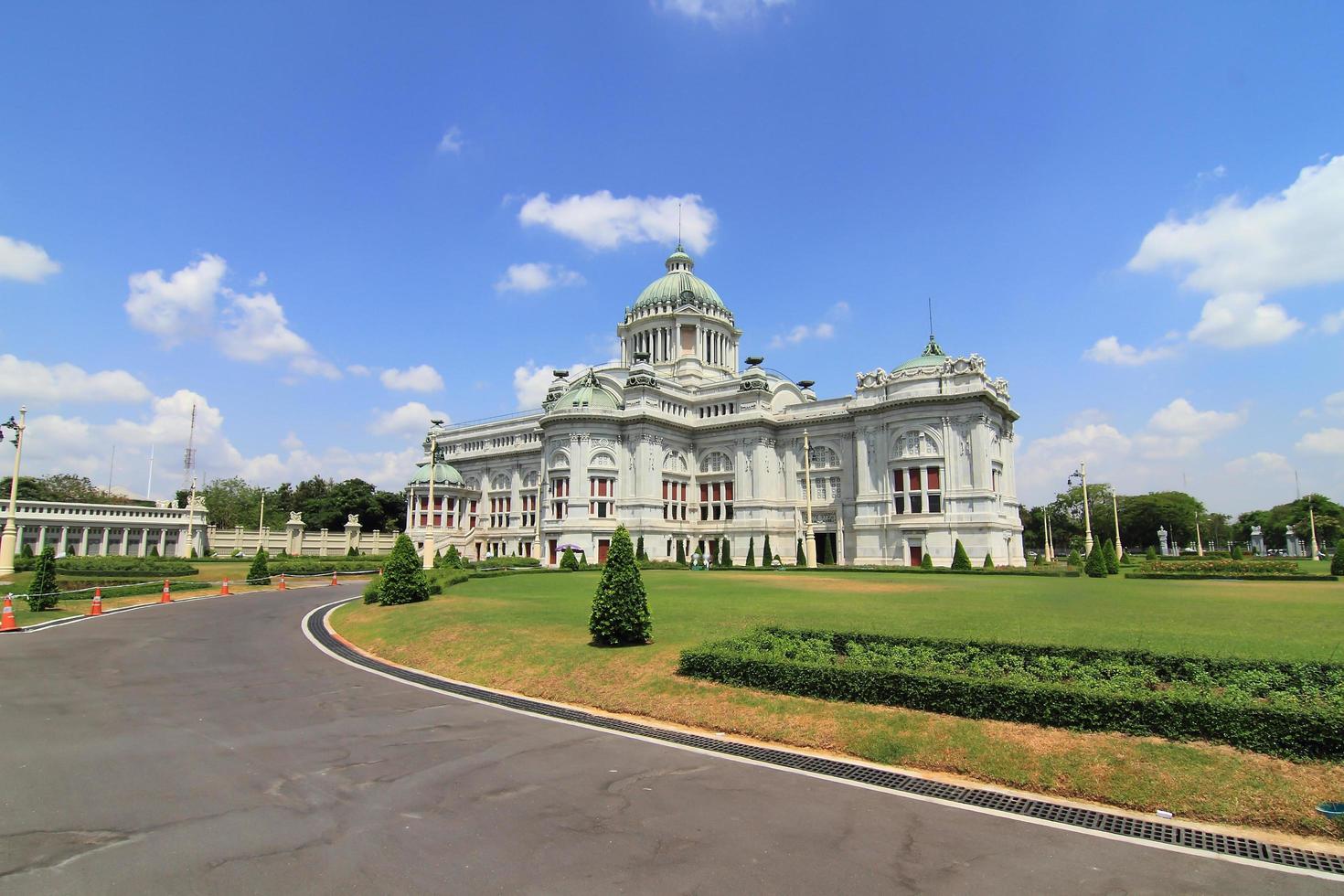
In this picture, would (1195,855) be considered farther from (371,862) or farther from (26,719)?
(26,719)

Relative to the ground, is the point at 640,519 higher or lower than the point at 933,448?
lower

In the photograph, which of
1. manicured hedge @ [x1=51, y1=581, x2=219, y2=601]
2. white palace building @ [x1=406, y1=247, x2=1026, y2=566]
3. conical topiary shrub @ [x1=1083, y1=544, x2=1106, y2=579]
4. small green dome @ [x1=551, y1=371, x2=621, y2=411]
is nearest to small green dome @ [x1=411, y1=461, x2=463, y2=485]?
white palace building @ [x1=406, y1=247, x2=1026, y2=566]

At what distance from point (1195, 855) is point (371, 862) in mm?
8967

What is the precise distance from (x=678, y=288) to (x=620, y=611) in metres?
65.7

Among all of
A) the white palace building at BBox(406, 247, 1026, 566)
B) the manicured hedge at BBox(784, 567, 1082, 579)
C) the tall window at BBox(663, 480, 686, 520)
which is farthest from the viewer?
the tall window at BBox(663, 480, 686, 520)

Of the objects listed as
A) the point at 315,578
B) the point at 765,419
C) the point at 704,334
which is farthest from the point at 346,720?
the point at 704,334

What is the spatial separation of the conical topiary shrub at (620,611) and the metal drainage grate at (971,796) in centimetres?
315

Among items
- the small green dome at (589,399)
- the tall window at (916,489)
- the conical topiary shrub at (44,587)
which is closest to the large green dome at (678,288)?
the small green dome at (589,399)

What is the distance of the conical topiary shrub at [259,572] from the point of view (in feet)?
135

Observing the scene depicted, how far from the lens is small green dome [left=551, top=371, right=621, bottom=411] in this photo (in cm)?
6575

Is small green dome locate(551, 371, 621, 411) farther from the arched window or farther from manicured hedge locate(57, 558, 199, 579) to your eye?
manicured hedge locate(57, 558, 199, 579)

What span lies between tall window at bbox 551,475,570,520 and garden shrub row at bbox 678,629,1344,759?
50069 mm

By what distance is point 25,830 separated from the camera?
7.77 metres

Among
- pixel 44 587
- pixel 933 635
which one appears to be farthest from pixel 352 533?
pixel 933 635
